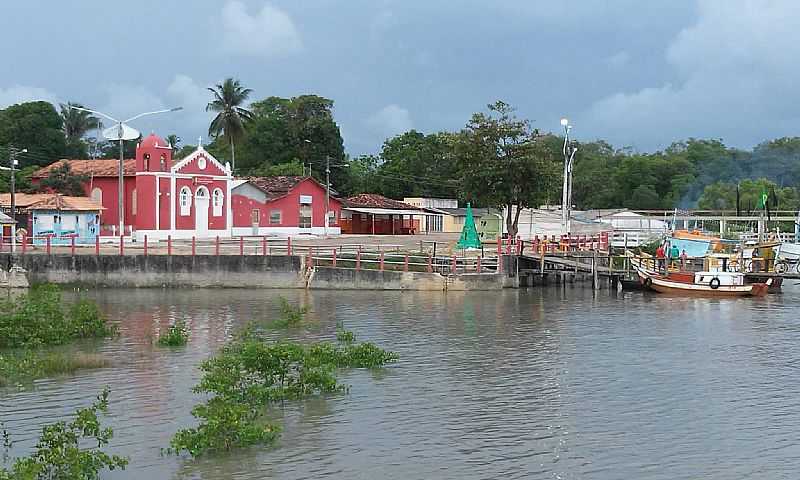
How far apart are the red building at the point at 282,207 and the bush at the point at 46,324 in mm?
39957

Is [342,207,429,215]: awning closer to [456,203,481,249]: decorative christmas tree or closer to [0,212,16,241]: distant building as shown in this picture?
[456,203,481,249]: decorative christmas tree

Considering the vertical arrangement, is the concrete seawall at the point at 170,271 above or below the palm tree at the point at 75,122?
below

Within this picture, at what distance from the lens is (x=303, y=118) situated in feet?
331

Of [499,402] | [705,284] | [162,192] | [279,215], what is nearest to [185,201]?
[162,192]

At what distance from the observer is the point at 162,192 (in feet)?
196

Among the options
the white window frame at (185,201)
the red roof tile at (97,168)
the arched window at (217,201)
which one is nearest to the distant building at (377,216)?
the arched window at (217,201)

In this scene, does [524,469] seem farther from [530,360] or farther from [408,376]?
[530,360]

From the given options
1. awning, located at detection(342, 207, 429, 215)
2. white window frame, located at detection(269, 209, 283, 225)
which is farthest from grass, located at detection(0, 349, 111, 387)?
awning, located at detection(342, 207, 429, 215)

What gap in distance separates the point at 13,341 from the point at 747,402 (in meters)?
17.1

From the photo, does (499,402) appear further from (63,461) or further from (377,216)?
(377,216)

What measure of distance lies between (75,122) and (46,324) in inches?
3239

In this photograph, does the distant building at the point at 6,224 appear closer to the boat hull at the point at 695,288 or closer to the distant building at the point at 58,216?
the distant building at the point at 58,216

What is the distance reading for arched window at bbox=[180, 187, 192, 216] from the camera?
61541 mm

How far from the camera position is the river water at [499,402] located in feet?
48.6
